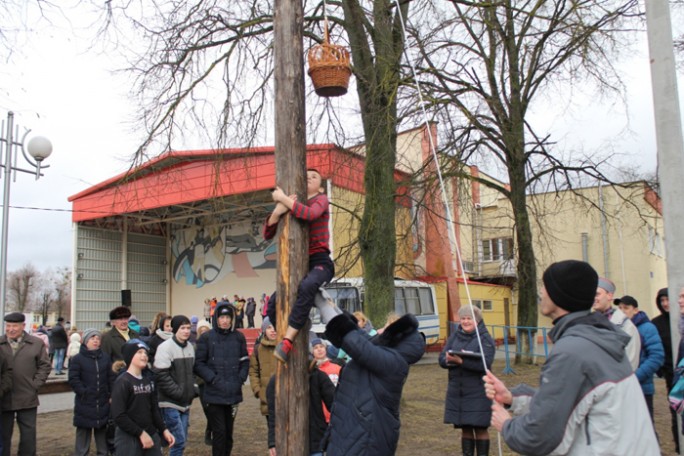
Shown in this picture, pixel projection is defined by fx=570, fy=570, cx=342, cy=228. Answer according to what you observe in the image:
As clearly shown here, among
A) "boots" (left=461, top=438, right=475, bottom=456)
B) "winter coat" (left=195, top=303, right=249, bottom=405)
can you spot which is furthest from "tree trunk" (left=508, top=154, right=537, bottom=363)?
"winter coat" (left=195, top=303, right=249, bottom=405)

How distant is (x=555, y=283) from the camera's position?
2559mm

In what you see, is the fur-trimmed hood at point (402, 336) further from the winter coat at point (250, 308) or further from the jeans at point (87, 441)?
the winter coat at point (250, 308)

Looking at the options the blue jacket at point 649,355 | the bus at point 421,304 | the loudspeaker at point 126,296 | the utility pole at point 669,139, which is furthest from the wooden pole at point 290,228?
the loudspeaker at point 126,296

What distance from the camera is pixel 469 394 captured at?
610cm

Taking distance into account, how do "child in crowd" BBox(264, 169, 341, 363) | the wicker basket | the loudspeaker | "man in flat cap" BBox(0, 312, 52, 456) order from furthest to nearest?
the loudspeaker
"man in flat cap" BBox(0, 312, 52, 456)
the wicker basket
"child in crowd" BBox(264, 169, 341, 363)

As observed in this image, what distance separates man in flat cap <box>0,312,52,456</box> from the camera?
6926 mm

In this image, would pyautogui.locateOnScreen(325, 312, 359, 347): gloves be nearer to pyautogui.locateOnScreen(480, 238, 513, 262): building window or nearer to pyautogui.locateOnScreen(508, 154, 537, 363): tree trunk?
pyautogui.locateOnScreen(508, 154, 537, 363): tree trunk

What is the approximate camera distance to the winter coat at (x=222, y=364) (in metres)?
6.61

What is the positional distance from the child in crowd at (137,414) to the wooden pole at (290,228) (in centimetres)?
237

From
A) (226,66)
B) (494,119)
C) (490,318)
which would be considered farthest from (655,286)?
(226,66)

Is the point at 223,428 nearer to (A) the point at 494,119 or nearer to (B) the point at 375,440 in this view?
(B) the point at 375,440

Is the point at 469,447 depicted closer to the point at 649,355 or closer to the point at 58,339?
the point at 649,355

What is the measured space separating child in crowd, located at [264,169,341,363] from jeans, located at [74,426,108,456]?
4.90 metres

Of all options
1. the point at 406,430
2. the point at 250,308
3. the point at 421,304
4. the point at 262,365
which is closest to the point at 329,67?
the point at 262,365
